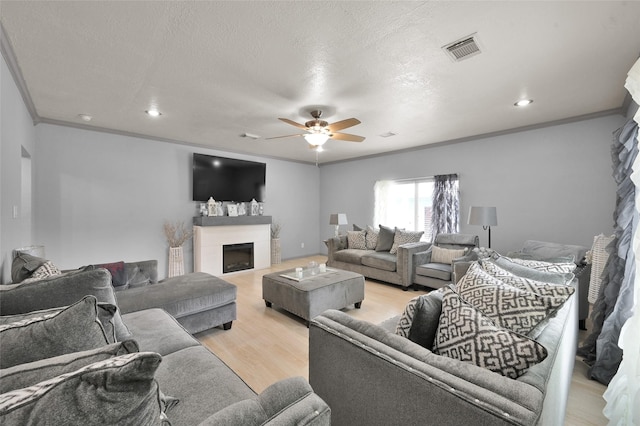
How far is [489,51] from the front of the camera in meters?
2.12

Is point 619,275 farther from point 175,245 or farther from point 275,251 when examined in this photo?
point 175,245

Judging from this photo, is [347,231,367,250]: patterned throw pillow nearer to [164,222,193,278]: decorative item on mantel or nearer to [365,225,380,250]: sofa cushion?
[365,225,380,250]: sofa cushion

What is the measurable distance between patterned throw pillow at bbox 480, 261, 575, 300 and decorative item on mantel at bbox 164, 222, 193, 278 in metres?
4.79

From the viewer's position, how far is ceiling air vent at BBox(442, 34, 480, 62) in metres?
1.98

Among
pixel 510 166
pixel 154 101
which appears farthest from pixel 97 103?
pixel 510 166

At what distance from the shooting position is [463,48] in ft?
6.81

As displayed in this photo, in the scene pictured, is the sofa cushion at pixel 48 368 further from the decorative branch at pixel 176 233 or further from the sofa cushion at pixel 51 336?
the decorative branch at pixel 176 233

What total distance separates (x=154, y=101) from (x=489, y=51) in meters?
3.38

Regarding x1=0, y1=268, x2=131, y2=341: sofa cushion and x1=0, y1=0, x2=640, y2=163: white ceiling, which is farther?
x1=0, y1=0, x2=640, y2=163: white ceiling

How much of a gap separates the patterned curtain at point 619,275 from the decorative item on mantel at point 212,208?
17.8ft

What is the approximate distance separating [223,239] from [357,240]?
2.64 m

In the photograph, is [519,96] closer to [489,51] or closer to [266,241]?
[489,51]

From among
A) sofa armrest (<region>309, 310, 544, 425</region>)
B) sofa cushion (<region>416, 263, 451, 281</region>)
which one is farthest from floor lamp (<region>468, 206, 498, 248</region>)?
sofa armrest (<region>309, 310, 544, 425</region>)

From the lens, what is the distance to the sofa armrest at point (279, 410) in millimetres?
725
